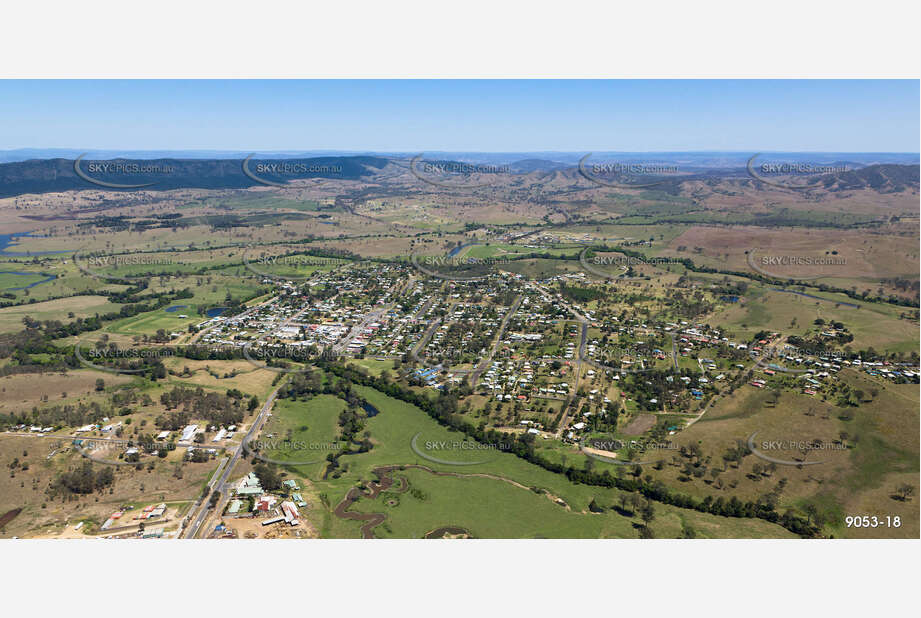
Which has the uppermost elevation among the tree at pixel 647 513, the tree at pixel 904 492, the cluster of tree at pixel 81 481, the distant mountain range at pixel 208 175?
the distant mountain range at pixel 208 175

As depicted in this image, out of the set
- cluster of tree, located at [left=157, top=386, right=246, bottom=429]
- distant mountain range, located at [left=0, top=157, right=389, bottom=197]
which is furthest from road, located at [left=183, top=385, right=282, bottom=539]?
distant mountain range, located at [left=0, top=157, right=389, bottom=197]

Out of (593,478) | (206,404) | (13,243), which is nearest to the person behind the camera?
(593,478)

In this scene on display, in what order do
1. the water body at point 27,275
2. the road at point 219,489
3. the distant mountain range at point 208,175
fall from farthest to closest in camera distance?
the distant mountain range at point 208,175, the water body at point 27,275, the road at point 219,489

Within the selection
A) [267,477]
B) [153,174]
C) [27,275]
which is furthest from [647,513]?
[153,174]

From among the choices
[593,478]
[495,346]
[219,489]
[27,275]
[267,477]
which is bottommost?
[593,478]

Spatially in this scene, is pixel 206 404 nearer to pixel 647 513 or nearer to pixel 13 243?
pixel 647 513

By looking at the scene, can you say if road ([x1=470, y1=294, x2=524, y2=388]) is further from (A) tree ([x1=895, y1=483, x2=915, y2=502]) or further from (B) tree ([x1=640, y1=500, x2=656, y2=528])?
(A) tree ([x1=895, y1=483, x2=915, y2=502])

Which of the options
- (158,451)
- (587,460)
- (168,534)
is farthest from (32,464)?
(587,460)

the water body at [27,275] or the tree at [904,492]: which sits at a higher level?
the water body at [27,275]

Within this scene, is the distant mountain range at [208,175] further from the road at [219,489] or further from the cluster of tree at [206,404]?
the road at [219,489]

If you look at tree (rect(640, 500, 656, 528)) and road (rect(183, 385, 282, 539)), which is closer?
road (rect(183, 385, 282, 539))

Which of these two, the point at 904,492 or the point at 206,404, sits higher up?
the point at 206,404

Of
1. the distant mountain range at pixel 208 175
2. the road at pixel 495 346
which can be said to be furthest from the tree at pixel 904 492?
the distant mountain range at pixel 208 175
